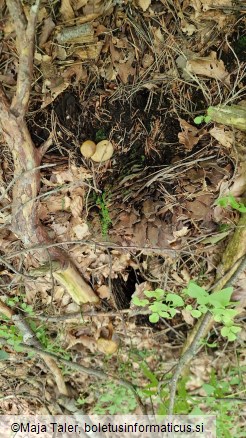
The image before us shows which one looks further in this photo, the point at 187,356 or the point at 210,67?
the point at 187,356

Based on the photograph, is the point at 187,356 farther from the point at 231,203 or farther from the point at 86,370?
the point at 231,203

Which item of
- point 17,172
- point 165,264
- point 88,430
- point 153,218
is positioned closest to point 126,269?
point 165,264

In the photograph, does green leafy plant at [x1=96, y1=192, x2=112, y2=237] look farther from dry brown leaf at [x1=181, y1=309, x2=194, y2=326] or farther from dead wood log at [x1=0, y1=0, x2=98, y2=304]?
dry brown leaf at [x1=181, y1=309, x2=194, y2=326]

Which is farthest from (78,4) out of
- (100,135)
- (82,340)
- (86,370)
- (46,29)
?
(86,370)

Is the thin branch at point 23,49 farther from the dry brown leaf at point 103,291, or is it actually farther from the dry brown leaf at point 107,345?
the dry brown leaf at point 107,345

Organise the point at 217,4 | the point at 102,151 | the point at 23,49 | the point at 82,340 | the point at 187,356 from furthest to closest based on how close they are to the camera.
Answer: the point at 82,340 → the point at 187,356 → the point at 102,151 → the point at 217,4 → the point at 23,49

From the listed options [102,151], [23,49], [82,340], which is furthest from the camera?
[82,340]
